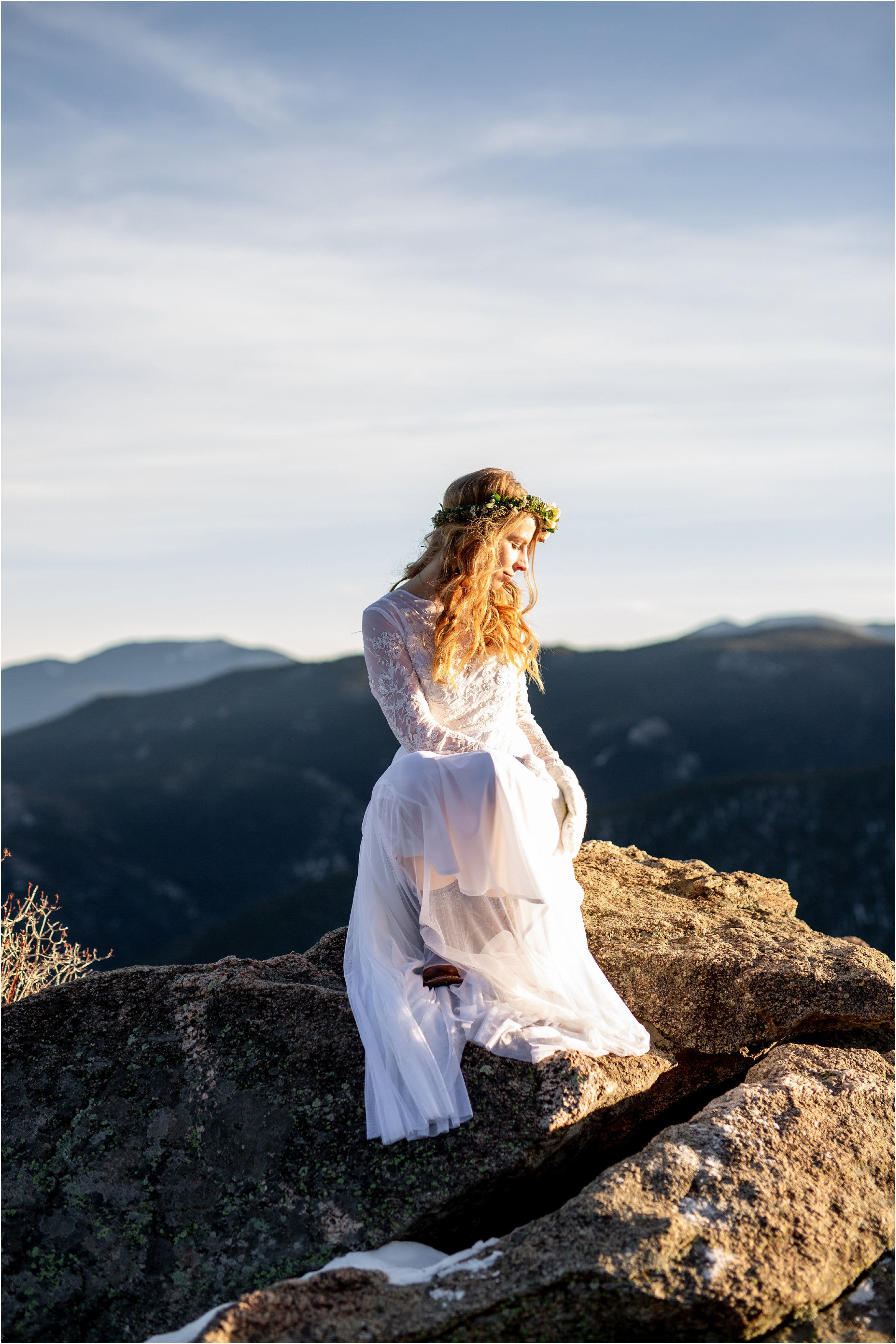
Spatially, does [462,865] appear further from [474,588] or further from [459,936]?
[474,588]

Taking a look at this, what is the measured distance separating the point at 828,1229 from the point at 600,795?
10054cm

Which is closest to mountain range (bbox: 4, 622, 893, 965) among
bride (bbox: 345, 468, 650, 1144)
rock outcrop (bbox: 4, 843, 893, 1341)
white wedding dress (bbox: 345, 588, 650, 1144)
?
rock outcrop (bbox: 4, 843, 893, 1341)

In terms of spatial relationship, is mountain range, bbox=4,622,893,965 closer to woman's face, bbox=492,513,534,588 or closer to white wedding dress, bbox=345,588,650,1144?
woman's face, bbox=492,513,534,588

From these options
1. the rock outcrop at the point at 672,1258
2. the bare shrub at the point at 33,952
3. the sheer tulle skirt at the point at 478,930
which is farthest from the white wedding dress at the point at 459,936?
the bare shrub at the point at 33,952

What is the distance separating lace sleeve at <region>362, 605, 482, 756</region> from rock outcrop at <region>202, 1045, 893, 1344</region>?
2020 millimetres

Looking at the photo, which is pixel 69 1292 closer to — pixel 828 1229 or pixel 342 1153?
pixel 342 1153

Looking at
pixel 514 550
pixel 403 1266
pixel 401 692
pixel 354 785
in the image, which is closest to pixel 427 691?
pixel 401 692

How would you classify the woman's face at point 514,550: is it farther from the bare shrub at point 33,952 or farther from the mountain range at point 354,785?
the mountain range at point 354,785

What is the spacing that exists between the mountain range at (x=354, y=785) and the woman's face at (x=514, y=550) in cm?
6173

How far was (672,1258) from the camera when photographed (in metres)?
3.01

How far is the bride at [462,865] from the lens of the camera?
4.12 meters

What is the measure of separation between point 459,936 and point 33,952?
16.3 feet

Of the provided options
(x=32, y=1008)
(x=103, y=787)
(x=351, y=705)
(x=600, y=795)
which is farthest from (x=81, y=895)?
(x=32, y=1008)

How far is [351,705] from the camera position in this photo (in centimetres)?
12231
